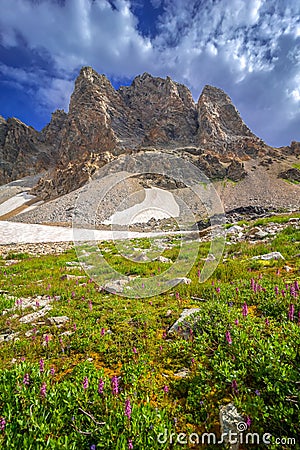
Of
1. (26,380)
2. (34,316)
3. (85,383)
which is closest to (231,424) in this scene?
(85,383)

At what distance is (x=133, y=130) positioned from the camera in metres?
184

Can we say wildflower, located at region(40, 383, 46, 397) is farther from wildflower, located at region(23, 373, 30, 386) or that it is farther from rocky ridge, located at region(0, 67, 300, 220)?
rocky ridge, located at region(0, 67, 300, 220)

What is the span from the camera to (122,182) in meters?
94.4

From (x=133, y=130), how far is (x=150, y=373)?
19891 cm

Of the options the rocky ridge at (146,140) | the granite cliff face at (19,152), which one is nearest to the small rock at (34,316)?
the rocky ridge at (146,140)

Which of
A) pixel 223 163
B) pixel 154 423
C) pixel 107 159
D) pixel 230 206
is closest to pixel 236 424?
pixel 154 423

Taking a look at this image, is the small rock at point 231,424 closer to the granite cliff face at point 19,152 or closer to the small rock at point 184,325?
the small rock at point 184,325

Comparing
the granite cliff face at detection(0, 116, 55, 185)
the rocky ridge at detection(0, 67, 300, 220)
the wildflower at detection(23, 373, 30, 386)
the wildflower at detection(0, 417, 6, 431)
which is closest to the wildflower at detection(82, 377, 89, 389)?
the wildflower at detection(23, 373, 30, 386)

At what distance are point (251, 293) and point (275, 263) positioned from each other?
3.15 meters

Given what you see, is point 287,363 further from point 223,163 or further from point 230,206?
point 223,163

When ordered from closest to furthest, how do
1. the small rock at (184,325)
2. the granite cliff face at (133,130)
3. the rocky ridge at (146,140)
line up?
the small rock at (184,325) → the rocky ridge at (146,140) → the granite cliff face at (133,130)

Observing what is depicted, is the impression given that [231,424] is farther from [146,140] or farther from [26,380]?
[146,140]

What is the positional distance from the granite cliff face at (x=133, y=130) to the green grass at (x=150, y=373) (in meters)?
124

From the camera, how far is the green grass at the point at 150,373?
89.7 inches
